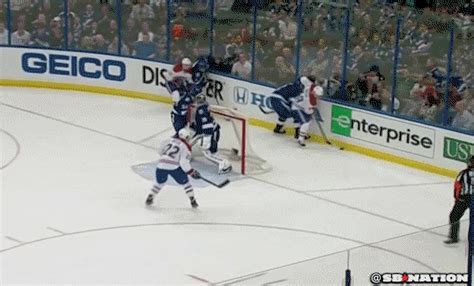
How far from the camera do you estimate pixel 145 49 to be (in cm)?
2055

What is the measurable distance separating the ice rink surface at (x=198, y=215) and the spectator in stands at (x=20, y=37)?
180cm

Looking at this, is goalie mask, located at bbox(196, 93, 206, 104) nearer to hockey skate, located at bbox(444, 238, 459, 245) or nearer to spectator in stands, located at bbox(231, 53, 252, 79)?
spectator in stands, located at bbox(231, 53, 252, 79)

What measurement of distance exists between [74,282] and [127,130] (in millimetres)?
6288

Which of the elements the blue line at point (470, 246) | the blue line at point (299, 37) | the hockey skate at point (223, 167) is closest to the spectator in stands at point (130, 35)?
the blue line at point (299, 37)

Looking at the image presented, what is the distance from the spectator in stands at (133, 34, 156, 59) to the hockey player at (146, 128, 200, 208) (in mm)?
5669

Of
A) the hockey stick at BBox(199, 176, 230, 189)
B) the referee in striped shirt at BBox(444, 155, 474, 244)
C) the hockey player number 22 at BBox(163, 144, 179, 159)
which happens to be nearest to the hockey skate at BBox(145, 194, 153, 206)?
the hockey player number 22 at BBox(163, 144, 179, 159)

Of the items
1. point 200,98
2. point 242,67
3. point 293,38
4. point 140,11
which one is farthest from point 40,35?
point 293,38

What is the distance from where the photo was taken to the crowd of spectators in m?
17.3

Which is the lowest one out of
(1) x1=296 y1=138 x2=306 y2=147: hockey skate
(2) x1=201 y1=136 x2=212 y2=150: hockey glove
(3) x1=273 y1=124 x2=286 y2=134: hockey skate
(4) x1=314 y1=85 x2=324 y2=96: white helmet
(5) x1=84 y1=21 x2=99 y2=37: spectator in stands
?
(1) x1=296 y1=138 x2=306 y2=147: hockey skate

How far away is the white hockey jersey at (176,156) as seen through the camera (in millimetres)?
14805

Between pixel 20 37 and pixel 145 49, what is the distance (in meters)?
2.10

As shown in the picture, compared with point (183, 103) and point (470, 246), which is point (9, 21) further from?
point (470, 246)

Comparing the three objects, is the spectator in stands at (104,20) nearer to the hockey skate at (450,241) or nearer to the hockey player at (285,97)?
the hockey player at (285,97)

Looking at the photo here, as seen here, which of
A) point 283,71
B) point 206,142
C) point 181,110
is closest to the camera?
point 206,142
